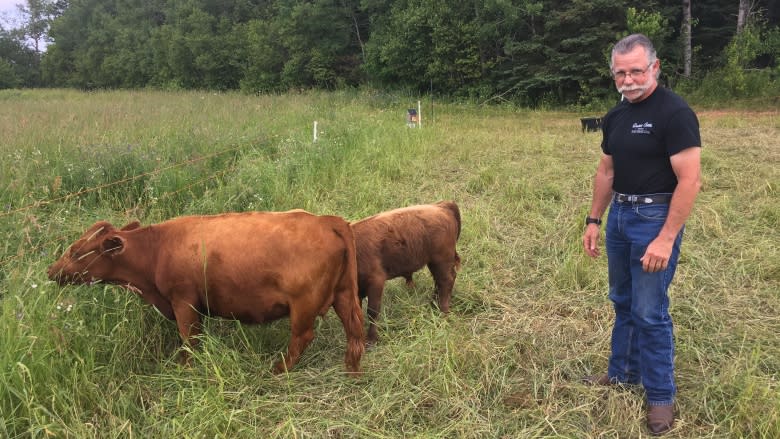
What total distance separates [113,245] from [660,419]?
10.1ft

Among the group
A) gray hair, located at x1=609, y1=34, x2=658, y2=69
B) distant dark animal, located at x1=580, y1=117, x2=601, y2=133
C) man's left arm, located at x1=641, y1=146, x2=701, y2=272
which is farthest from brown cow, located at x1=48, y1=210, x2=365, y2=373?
distant dark animal, located at x1=580, y1=117, x2=601, y2=133

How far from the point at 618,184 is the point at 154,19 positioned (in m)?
58.3

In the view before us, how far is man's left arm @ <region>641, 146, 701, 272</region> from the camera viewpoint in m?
2.20

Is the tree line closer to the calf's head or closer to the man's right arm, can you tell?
the man's right arm

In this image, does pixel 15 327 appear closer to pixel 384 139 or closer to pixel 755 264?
pixel 755 264

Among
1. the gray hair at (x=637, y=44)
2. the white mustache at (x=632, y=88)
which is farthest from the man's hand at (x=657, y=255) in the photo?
the gray hair at (x=637, y=44)

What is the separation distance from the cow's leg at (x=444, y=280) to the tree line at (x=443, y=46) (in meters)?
16.8

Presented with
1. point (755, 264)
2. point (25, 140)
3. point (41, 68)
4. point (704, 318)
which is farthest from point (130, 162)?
point (41, 68)

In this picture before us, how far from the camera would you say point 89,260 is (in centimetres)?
284

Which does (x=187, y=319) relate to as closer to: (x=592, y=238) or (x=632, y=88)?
(x=592, y=238)

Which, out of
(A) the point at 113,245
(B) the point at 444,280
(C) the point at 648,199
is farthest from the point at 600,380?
(A) the point at 113,245

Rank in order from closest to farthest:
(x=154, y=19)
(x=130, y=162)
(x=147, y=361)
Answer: (x=147, y=361) < (x=130, y=162) < (x=154, y=19)

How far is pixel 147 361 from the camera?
10.1 feet

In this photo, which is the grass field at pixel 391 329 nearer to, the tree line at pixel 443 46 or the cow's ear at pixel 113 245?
the cow's ear at pixel 113 245
